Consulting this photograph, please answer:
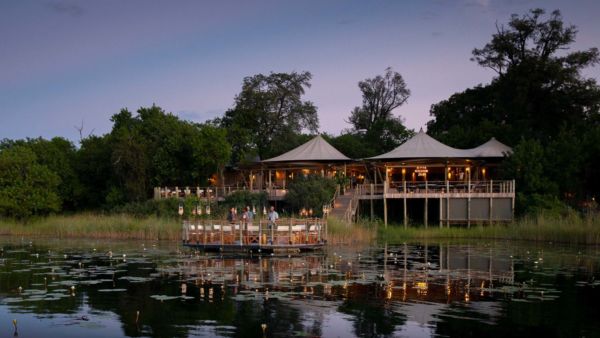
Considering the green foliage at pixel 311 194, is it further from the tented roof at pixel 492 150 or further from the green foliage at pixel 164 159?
the tented roof at pixel 492 150

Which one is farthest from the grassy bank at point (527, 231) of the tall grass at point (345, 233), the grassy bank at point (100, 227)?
the grassy bank at point (100, 227)

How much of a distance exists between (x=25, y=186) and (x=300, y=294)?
37.3 metres

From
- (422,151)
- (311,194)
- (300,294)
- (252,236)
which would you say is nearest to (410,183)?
(422,151)

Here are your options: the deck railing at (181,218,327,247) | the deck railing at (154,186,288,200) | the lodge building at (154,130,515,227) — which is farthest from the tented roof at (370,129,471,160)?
the deck railing at (181,218,327,247)

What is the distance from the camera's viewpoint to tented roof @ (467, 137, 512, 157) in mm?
54931

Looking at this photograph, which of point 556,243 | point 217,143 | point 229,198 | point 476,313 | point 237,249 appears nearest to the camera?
point 476,313

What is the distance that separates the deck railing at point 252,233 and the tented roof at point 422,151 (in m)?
19.6

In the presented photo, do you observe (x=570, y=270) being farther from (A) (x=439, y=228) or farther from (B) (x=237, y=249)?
(A) (x=439, y=228)

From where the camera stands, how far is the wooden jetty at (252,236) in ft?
108

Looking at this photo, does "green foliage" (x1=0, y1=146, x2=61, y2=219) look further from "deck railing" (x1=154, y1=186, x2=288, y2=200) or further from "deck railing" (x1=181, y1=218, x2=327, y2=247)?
"deck railing" (x1=181, y1=218, x2=327, y2=247)

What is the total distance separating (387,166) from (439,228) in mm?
8045

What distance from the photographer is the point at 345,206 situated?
47.9 metres

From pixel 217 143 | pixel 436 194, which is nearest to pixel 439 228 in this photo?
pixel 436 194

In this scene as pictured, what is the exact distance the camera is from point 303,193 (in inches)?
1868
